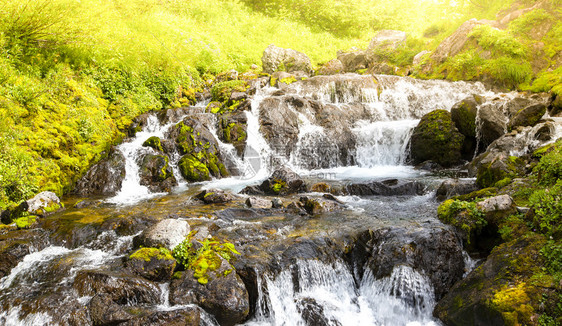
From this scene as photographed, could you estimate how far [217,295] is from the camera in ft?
14.4

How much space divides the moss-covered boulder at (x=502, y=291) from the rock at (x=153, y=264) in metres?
3.97

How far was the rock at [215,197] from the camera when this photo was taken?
8367 millimetres

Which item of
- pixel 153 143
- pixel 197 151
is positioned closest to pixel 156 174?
pixel 153 143

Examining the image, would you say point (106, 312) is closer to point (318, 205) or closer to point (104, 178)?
point (318, 205)

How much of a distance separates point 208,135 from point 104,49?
5331mm

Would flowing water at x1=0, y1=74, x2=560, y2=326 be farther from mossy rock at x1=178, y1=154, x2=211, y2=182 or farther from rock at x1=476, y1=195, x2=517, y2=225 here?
rock at x1=476, y1=195, x2=517, y2=225

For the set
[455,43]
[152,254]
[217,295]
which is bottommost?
[217,295]

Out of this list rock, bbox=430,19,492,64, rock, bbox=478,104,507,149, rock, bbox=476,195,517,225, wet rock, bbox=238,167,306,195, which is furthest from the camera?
rock, bbox=430,19,492,64

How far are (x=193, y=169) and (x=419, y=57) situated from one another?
654 inches

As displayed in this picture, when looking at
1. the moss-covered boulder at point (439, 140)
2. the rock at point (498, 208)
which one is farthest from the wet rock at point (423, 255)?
the moss-covered boulder at point (439, 140)

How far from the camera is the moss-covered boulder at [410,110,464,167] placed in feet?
38.7

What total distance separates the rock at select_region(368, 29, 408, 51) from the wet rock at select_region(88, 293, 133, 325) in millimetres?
23501

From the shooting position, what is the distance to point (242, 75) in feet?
64.4

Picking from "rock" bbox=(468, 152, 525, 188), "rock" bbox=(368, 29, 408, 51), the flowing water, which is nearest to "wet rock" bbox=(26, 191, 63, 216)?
the flowing water
